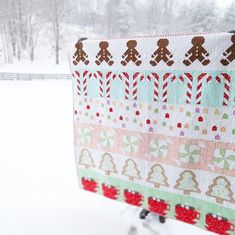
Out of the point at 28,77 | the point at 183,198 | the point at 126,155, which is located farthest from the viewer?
the point at 28,77

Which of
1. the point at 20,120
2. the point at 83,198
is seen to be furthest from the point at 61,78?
the point at 83,198

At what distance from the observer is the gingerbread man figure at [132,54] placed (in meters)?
1.03

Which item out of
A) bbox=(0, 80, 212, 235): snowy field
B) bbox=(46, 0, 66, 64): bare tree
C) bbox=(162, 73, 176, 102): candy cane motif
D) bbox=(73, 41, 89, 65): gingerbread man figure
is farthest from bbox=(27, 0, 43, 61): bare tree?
bbox=(162, 73, 176, 102): candy cane motif

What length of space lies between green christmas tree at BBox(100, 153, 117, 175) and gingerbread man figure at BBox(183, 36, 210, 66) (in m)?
0.70

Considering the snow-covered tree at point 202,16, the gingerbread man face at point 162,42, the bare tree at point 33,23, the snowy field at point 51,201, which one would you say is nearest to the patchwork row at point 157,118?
the gingerbread man face at point 162,42

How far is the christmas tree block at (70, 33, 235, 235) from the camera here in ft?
2.97

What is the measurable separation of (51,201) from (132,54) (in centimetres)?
117

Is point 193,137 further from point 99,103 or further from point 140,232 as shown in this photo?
point 140,232

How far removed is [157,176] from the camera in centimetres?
113

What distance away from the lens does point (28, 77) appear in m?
8.65

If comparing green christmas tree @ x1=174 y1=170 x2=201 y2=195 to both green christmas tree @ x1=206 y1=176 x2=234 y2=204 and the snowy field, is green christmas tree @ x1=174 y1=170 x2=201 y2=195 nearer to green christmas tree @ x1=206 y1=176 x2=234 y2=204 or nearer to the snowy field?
green christmas tree @ x1=206 y1=176 x2=234 y2=204

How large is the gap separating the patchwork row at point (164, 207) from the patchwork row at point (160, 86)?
0.54 m

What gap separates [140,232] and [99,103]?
2.63 feet

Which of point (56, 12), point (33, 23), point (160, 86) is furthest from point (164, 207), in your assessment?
point (33, 23)
